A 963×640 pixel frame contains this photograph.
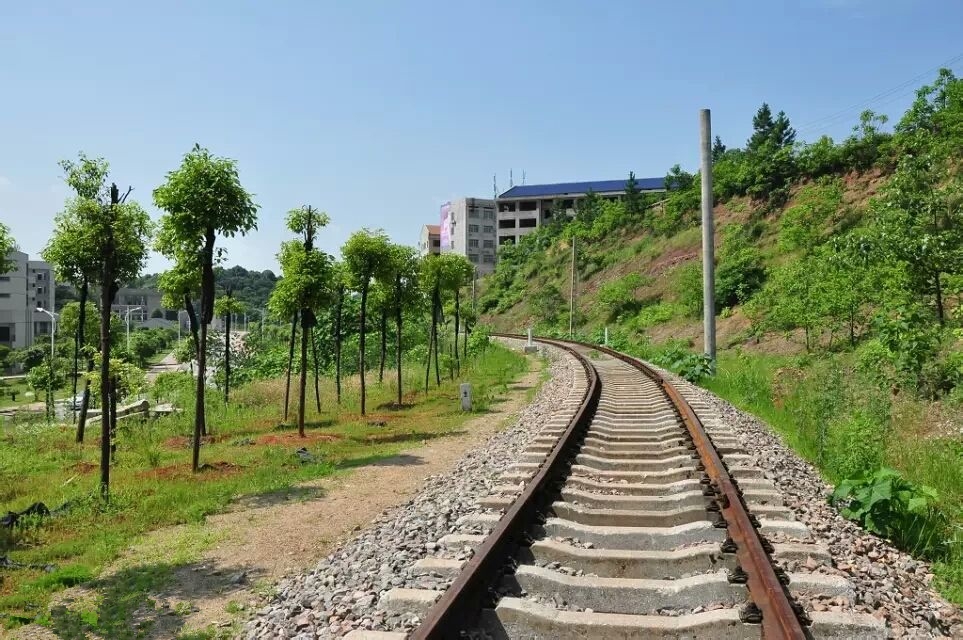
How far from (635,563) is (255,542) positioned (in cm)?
401

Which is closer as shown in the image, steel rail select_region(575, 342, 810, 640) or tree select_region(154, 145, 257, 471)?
steel rail select_region(575, 342, 810, 640)

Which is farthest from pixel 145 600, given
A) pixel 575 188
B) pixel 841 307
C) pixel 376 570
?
pixel 575 188

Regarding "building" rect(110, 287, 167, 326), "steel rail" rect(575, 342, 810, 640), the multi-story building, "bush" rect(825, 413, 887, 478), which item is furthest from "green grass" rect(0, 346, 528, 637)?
"building" rect(110, 287, 167, 326)

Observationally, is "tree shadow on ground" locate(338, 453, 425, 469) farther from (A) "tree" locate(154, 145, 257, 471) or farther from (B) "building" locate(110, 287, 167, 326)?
(B) "building" locate(110, 287, 167, 326)

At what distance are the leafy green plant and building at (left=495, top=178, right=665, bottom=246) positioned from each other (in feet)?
301

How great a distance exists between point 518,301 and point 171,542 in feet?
199

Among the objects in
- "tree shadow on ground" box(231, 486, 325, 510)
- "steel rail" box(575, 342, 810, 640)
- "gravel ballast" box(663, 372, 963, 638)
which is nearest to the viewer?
"steel rail" box(575, 342, 810, 640)

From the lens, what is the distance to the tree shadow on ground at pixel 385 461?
33.3 ft

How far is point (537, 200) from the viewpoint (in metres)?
102

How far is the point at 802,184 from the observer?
43750 millimetres

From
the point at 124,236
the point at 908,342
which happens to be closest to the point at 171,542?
the point at 124,236

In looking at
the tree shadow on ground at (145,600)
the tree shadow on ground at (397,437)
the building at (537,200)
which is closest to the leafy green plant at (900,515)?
the tree shadow on ground at (145,600)

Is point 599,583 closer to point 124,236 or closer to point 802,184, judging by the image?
point 124,236

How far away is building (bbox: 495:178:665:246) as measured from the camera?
97125 millimetres
